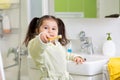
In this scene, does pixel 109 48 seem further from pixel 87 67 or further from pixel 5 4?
pixel 5 4

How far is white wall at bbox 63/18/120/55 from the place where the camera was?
2.32m

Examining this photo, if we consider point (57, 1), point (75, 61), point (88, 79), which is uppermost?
point (57, 1)

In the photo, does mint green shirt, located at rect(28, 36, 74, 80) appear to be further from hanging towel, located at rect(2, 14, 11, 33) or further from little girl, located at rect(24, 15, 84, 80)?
hanging towel, located at rect(2, 14, 11, 33)

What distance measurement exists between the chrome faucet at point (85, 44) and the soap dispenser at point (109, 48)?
0.14m

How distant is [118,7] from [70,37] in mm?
531

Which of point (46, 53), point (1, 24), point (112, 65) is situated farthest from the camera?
point (1, 24)

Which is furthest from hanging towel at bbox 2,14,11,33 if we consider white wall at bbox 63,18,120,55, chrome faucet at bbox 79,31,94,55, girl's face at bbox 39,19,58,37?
girl's face at bbox 39,19,58,37

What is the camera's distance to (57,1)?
2559 millimetres

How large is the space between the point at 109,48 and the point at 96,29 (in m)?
0.24

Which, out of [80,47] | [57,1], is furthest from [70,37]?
[57,1]

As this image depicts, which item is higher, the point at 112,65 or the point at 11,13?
the point at 11,13

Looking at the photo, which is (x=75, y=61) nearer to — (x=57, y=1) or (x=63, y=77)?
(x=63, y=77)

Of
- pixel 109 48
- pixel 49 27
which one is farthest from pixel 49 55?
pixel 109 48

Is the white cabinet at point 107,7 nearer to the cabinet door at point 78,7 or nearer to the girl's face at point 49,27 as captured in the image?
the cabinet door at point 78,7
